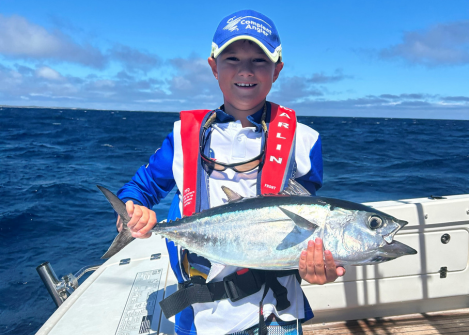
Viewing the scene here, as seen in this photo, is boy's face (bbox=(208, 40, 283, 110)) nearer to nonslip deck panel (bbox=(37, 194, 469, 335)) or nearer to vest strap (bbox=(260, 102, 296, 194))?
vest strap (bbox=(260, 102, 296, 194))

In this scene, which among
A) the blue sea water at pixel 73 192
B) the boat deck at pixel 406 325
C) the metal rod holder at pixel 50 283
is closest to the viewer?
the boat deck at pixel 406 325

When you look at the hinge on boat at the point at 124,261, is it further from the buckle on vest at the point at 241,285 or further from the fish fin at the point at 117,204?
the buckle on vest at the point at 241,285

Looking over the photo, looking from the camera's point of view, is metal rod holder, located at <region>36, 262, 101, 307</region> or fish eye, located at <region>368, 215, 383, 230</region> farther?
metal rod holder, located at <region>36, 262, 101, 307</region>

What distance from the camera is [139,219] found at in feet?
6.45

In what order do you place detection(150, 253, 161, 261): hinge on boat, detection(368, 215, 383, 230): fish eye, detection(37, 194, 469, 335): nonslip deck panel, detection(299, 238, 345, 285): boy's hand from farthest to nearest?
detection(150, 253, 161, 261): hinge on boat
detection(37, 194, 469, 335): nonslip deck panel
detection(368, 215, 383, 230): fish eye
detection(299, 238, 345, 285): boy's hand

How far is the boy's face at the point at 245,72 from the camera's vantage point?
83.4 inches

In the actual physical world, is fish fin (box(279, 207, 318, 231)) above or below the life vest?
below

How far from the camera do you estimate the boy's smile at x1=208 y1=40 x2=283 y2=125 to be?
6.95 feet

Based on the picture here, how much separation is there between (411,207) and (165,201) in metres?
8.25

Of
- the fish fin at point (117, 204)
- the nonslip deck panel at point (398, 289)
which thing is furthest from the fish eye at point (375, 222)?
the nonslip deck panel at point (398, 289)

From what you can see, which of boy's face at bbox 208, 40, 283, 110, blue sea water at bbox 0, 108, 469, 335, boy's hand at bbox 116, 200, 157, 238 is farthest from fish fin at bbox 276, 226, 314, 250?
blue sea water at bbox 0, 108, 469, 335

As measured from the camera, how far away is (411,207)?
3.39 meters

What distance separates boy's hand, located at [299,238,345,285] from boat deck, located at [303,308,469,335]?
221 cm

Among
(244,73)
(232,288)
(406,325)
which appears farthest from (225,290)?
(406,325)
